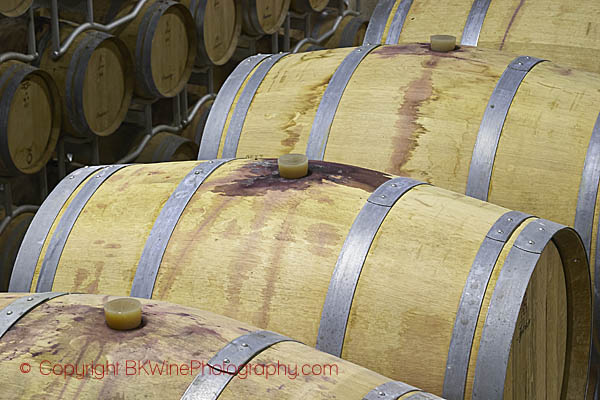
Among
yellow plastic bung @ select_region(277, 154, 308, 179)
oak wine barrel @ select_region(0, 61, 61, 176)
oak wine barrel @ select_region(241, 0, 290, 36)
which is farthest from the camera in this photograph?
oak wine barrel @ select_region(241, 0, 290, 36)

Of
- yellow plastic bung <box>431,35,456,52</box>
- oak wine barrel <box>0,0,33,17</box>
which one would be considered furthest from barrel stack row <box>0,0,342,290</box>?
yellow plastic bung <box>431,35,456,52</box>

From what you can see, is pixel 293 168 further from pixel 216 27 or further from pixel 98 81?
pixel 216 27

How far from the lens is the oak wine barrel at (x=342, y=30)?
7176mm

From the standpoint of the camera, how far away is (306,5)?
22.1ft

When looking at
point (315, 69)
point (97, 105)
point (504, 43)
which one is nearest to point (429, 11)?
point (504, 43)

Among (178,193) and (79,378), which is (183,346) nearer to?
(79,378)

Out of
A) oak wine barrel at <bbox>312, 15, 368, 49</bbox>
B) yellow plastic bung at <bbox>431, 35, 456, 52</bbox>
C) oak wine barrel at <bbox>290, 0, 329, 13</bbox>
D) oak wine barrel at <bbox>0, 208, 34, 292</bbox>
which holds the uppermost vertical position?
oak wine barrel at <bbox>290, 0, 329, 13</bbox>

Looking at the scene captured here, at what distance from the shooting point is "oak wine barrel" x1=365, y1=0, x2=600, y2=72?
3516mm

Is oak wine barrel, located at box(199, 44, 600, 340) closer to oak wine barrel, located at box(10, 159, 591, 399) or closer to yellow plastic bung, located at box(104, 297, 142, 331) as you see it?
oak wine barrel, located at box(10, 159, 591, 399)

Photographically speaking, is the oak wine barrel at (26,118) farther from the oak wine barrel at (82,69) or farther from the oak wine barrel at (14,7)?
the oak wine barrel at (14,7)

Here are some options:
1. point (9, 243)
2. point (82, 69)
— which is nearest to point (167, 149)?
point (82, 69)

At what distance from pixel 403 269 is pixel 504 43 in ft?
5.93

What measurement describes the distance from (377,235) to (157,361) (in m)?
0.76

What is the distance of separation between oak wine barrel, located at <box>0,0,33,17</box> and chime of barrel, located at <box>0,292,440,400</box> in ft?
7.87
